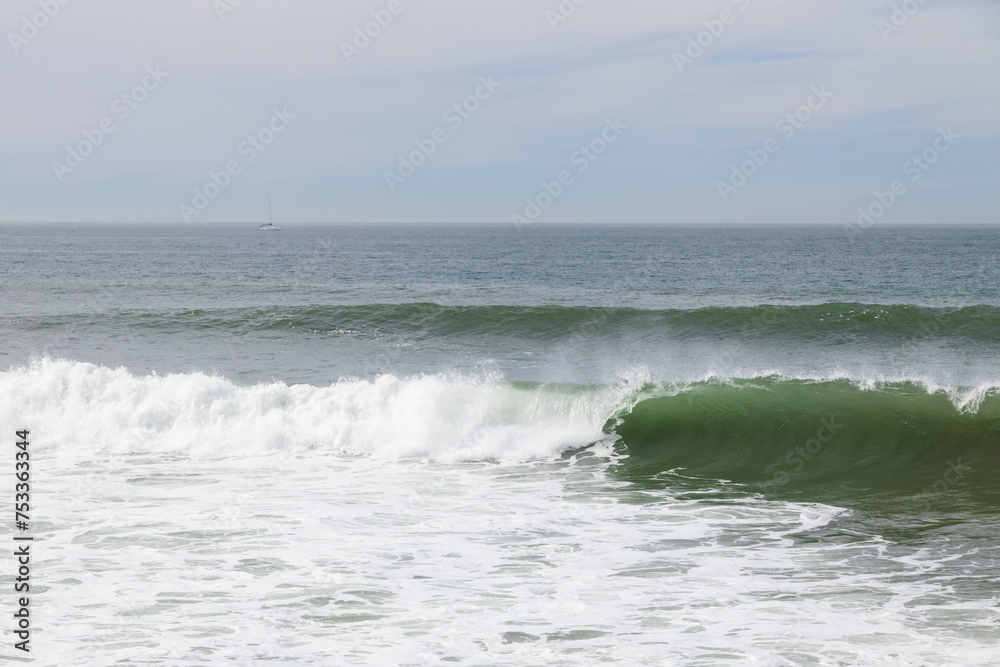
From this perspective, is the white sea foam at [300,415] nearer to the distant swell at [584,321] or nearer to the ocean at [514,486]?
the ocean at [514,486]

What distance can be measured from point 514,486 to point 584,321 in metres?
15.1

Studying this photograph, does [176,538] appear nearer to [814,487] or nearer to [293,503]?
[293,503]

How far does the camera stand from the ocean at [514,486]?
6.82 meters

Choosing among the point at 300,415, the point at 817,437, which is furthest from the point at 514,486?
the point at 817,437

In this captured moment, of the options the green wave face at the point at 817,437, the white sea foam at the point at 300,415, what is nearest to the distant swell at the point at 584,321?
the green wave face at the point at 817,437

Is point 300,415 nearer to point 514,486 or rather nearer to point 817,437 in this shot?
point 514,486

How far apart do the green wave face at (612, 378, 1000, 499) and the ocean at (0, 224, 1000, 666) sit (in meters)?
0.06

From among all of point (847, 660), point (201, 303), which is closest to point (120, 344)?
point (201, 303)

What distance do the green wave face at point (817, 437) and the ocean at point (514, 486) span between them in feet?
0.21

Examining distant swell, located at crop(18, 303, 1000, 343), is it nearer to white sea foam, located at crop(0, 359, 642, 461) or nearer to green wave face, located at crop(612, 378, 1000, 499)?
green wave face, located at crop(612, 378, 1000, 499)

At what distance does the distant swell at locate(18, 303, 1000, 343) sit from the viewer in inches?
953

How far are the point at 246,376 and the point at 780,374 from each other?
12305 millimetres

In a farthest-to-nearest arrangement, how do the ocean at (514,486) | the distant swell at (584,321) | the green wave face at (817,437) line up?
the distant swell at (584,321) < the green wave face at (817,437) < the ocean at (514,486)

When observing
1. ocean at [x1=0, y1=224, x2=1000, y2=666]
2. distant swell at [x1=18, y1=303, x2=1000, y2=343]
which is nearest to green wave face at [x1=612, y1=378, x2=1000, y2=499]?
ocean at [x1=0, y1=224, x2=1000, y2=666]
